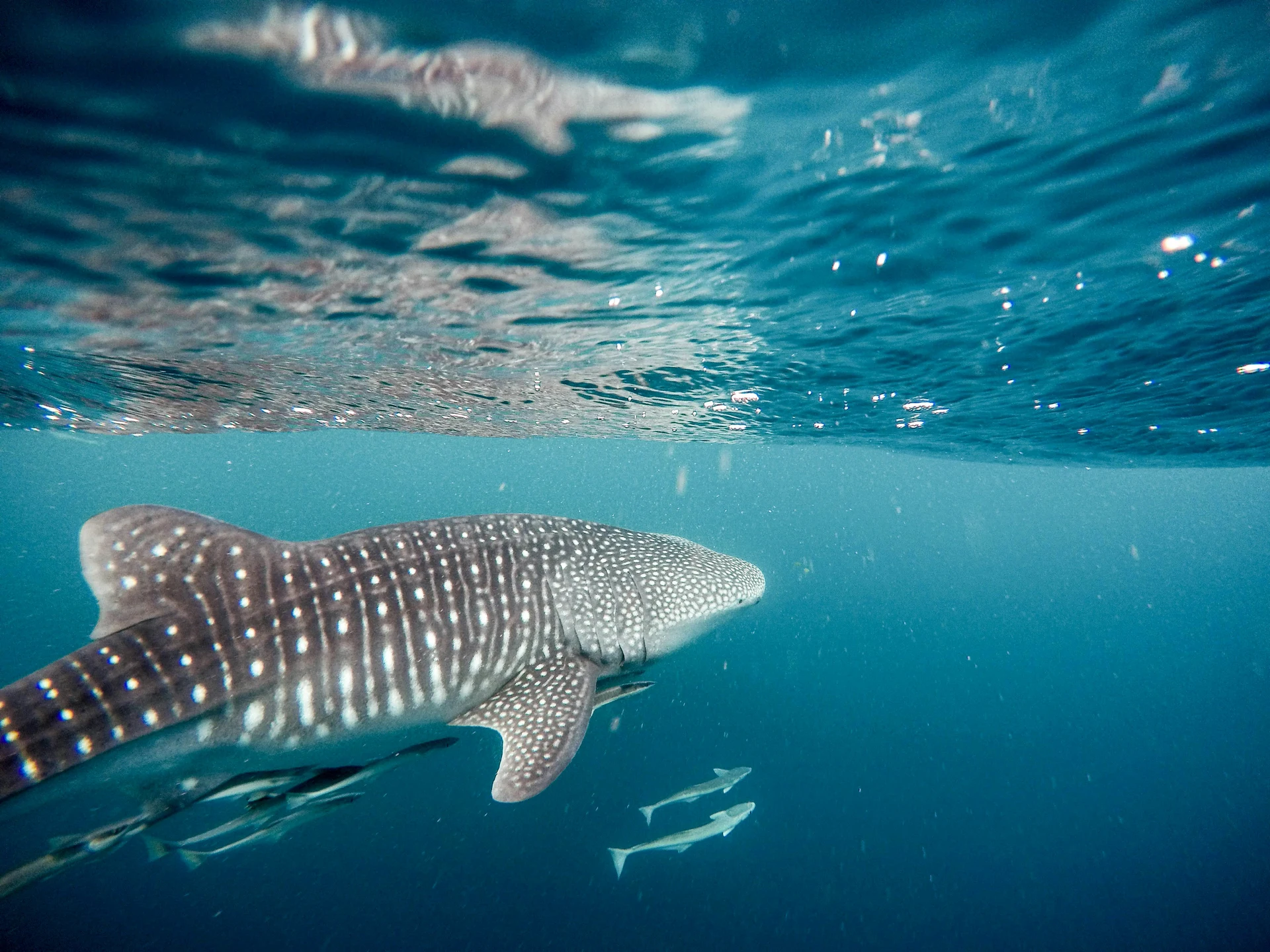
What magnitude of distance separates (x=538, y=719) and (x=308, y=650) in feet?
6.45

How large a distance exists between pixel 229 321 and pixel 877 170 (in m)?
12.3

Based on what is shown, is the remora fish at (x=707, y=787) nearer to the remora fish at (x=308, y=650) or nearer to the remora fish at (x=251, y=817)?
the remora fish at (x=308, y=650)

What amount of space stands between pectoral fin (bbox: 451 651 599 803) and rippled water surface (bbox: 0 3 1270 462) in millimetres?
5483

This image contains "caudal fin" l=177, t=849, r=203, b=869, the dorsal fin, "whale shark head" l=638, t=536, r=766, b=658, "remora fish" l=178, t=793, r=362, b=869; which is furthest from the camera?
"whale shark head" l=638, t=536, r=766, b=658

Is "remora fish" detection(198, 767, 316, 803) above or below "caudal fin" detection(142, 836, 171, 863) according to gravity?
above

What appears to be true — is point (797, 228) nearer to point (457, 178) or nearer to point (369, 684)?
point (457, 178)

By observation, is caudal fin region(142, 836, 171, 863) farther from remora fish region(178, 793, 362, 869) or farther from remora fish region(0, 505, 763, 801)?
remora fish region(0, 505, 763, 801)

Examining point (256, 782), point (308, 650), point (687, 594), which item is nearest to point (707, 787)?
point (687, 594)

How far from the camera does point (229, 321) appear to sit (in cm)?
1134

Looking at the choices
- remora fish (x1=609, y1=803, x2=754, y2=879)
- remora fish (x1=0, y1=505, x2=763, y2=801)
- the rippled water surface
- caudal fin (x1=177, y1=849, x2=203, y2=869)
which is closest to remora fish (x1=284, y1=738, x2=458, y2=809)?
remora fish (x1=0, y1=505, x2=763, y2=801)

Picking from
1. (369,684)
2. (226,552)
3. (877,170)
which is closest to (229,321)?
(226,552)

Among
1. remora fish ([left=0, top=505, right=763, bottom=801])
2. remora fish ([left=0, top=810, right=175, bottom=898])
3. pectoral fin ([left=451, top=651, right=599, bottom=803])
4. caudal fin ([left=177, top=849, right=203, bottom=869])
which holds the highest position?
remora fish ([left=0, top=505, right=763, bottom=801])

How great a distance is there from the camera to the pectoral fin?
4.27 meters

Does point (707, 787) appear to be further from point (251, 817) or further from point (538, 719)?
point (251, 817)
